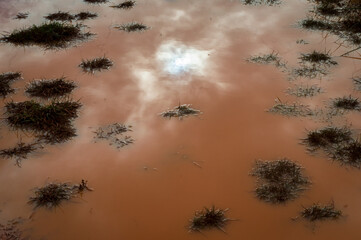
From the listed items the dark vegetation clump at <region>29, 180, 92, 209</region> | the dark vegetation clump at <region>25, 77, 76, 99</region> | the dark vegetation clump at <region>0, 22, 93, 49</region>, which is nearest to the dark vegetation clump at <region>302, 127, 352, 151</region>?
the dark vegetation clump at <region>29, 180, 92, 209</region>

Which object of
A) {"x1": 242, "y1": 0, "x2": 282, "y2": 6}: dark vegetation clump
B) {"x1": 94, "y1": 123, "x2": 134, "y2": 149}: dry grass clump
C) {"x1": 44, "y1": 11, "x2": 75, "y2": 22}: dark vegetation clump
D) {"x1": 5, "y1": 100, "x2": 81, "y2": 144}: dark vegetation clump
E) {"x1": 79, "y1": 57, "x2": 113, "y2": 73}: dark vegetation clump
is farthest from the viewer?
{"x1": 242, "y1": 0, "x2": 282, "y2": 6}: dark vegetation clump

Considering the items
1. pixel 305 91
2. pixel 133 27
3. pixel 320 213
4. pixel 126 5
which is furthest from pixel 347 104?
pixel 126 5

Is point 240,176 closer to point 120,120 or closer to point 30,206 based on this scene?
point 120,120

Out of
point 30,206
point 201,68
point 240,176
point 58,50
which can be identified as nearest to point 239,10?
point 201,68

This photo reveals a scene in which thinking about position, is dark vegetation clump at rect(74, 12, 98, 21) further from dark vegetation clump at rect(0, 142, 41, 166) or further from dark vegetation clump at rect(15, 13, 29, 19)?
dark vegetation clump at rect(0, 142, 41, 166)

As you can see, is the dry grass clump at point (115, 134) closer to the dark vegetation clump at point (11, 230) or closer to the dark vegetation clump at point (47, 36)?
the dark vegetation clump at point (11, 230)

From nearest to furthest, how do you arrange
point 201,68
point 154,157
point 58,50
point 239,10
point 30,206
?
point 30,206
point 154,157
point 201,68
point 58,50
point 239,10
